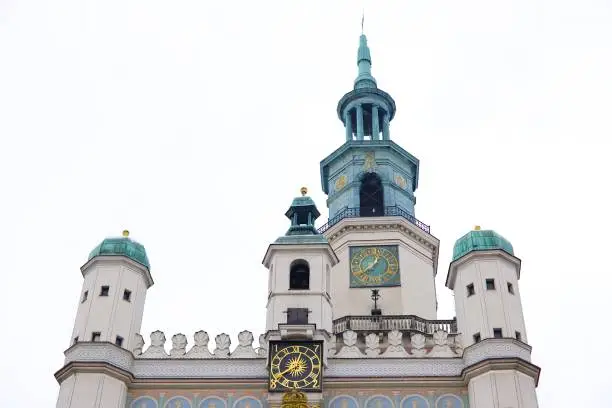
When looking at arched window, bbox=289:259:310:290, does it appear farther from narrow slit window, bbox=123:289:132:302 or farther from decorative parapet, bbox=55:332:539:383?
narrow slit window, bbox=123:289:132:302

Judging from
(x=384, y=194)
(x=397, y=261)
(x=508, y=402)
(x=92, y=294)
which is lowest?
(x=508, y=402)

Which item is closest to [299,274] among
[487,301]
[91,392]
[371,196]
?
[487,301]

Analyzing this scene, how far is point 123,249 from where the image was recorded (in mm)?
25031

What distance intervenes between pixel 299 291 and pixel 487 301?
474 cm

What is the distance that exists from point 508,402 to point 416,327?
21.3 feet

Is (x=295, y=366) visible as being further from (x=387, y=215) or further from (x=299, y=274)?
(x=387, y=215)

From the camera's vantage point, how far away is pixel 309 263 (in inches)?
1015

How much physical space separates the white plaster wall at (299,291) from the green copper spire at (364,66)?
13806mm

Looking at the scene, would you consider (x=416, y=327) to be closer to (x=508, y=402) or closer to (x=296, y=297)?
(x=296, y=297)

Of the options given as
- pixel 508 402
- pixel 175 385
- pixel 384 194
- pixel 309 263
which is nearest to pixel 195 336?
pixel 175 385

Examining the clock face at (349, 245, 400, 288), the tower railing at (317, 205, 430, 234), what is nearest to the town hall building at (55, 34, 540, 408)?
the clock face at (349, 245, 400, 288)

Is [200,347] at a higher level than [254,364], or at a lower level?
higher

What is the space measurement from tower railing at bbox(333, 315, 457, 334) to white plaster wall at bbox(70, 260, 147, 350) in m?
6.11

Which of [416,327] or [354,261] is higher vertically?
[354,261]
